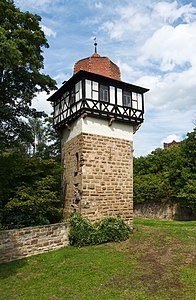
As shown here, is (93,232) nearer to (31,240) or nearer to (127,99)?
(31,240)

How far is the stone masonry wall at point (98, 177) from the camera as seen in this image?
1286 centimetres

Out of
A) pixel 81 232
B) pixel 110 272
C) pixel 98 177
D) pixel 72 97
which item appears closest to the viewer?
pixel 110 272

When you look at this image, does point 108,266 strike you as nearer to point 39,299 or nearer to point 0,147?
point 39,299

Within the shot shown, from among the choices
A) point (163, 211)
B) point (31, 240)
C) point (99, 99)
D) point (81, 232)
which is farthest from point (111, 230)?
point (163, 211)

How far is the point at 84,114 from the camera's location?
12.9 meters

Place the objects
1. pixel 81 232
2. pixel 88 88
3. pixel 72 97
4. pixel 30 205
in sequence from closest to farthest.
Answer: pixel 30 205 < pixel 81 232 < pixel 88 88 < pixel 72 97

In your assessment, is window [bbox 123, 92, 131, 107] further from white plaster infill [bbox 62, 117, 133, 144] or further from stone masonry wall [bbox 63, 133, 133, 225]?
stone masonry wall [bbox 63, 133, 133, 225]

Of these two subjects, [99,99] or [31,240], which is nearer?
[31,240]

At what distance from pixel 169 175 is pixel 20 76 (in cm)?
1820

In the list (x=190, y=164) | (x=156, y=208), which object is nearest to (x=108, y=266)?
(x=190, y=164)

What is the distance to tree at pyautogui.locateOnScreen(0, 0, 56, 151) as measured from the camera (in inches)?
430

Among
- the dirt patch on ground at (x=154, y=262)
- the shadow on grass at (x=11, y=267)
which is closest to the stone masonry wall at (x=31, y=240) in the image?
the shadow on grass at (x=11, y=267)

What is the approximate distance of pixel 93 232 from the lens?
39.5ft

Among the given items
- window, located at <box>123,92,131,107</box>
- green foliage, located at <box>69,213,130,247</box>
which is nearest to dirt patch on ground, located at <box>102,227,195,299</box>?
green foliage, located at <box>69,213,130,247</box>
